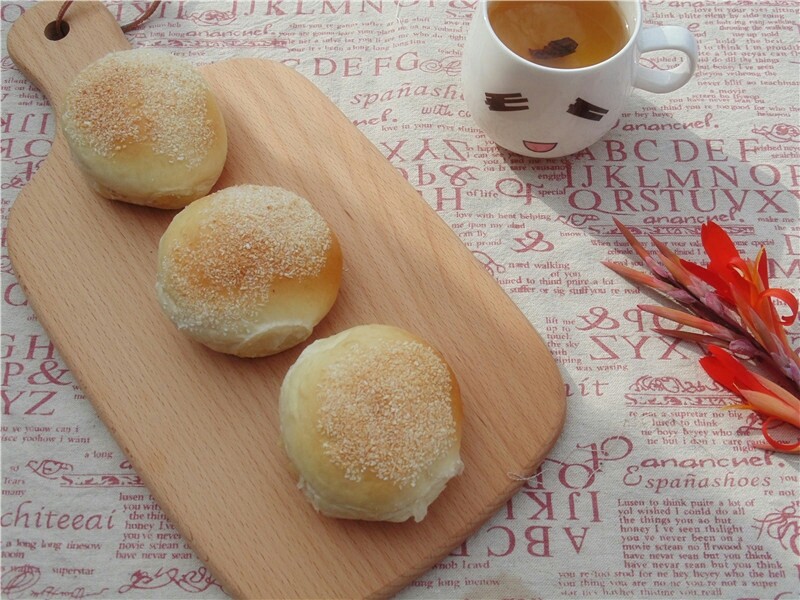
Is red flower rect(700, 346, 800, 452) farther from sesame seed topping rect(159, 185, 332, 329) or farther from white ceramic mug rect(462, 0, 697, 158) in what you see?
sesame seed topping rect(159, 185, 332, 329)

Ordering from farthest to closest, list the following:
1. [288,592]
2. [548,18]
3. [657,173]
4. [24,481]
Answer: [657,173], [548,18], [24,481], [288,592]

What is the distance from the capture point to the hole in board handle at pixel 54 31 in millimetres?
1670

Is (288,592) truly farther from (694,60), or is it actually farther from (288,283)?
(694,60)

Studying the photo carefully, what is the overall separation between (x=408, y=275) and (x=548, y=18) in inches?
21.4

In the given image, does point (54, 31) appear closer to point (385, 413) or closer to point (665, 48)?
point (385, 413)

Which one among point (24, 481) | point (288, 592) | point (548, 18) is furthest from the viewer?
point (548, 18)

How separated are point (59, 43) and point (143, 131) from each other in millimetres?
421

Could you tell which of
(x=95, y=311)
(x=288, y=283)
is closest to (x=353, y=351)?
(x=288, y=283)

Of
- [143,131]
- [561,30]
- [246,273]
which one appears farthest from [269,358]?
[561,30]

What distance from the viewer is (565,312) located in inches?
61.3

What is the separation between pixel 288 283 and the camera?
52.5 inches

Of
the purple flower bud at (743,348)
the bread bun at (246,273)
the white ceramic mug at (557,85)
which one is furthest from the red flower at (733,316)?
the bread bun at (246,273)

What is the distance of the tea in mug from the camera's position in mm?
1490

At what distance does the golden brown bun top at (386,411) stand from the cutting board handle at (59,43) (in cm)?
84
